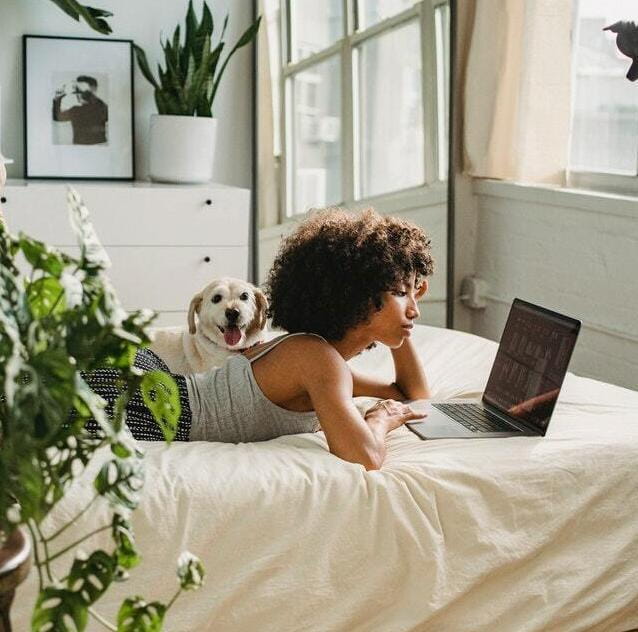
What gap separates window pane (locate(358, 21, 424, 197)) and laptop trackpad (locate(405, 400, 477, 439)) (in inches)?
74.3

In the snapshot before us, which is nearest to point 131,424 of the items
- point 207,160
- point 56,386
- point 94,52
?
point 56,386

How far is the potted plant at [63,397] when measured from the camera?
2.62ft

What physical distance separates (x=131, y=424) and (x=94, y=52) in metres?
2.48

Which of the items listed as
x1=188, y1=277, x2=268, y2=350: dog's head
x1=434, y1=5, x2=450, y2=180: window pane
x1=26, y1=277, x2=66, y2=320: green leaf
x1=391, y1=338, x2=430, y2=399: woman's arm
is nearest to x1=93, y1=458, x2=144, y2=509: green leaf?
x1=26, y1=277, x2=66, y2=320: green leaf

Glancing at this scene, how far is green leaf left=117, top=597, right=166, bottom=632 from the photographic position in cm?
94

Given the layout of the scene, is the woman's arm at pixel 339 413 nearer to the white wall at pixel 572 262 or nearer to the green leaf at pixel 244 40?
the white wall at pixel 572 262

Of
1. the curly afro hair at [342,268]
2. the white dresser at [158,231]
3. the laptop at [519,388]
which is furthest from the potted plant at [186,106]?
the laptop at [519,388]

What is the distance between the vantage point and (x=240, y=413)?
2.22m

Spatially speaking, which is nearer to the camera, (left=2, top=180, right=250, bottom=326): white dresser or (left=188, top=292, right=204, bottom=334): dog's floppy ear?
(left=188, top=292, right=204, bottom=334): dog's floppy ear

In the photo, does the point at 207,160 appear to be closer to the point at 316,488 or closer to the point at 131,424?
the point at 131,424

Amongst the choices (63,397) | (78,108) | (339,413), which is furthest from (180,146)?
(63,397)

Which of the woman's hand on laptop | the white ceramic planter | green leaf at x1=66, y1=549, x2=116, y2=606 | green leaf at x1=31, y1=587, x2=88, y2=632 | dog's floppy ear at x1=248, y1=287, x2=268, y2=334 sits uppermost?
the white ceramic planter

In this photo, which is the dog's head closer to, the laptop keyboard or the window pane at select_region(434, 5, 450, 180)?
the laptop keyboard

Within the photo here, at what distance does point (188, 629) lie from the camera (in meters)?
1.74
